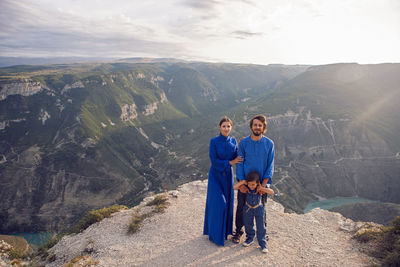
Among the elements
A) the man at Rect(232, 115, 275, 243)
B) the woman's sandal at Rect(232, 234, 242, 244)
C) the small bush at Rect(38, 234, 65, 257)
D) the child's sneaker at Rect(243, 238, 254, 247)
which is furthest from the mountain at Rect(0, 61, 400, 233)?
the man at Rect(232, 115, 275, 243)

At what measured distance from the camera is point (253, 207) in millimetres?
7691

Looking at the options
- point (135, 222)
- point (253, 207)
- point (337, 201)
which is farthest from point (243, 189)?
point (337, 201)

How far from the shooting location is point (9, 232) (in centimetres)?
8131

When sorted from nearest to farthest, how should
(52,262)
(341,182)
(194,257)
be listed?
(194,257), (52,262), (341,182)

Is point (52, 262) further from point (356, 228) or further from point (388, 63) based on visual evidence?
point (388, 63)

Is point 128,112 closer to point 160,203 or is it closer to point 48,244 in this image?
point 160,203

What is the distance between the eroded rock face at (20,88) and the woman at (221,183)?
172 metres

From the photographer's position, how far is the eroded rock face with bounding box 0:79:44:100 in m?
133

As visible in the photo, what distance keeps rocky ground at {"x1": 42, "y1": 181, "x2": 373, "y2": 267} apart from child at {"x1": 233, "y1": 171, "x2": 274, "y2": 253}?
0.44 metres

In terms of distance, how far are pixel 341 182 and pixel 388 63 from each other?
124579 millimetres

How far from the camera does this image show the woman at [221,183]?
26.0 ft

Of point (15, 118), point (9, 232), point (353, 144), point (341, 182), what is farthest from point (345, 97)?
point (15, 118)

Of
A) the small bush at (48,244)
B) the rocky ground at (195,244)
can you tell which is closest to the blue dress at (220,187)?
the rocky ground at (195,244)

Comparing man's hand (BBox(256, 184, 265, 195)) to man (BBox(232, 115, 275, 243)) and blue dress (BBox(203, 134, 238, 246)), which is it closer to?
man (BBox(232, 115, 275, 243))
